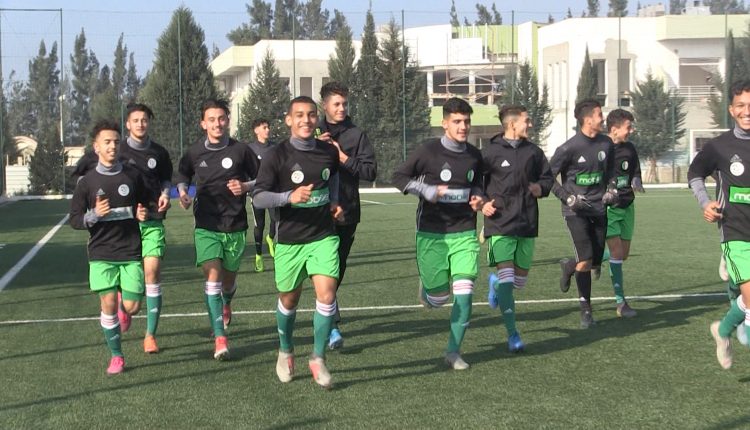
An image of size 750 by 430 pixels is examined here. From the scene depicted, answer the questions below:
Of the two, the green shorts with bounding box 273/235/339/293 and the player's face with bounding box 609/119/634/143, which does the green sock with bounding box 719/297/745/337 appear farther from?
the player's face with bounding box 609/119/634/143

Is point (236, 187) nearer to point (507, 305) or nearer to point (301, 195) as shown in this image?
point (301, 195)

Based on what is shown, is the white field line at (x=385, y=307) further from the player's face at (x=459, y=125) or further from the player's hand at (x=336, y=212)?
the player's hand at (x=336, y=212)

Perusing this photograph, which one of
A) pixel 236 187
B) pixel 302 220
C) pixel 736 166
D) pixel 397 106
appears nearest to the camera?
pixel 736 166

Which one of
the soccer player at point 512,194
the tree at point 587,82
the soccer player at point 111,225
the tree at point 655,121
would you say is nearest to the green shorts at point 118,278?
the soccer player at point 111,225

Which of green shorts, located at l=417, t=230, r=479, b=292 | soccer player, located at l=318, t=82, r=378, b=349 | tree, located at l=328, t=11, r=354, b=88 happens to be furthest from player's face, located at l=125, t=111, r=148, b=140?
tree, located at l=328, t=11, r=354, b=88

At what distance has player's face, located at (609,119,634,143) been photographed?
10.6 m

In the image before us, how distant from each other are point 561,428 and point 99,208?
12.3 ft

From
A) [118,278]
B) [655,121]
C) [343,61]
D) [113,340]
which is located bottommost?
[113,340]

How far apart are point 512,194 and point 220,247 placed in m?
2.45

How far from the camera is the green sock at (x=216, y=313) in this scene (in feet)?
27.3

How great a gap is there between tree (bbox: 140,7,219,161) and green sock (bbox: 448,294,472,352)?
35.6 meters

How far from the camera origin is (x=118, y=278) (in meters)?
8.11

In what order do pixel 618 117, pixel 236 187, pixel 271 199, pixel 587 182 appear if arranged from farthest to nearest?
1. pixel 618 117
2. pixel 587 182
3. pixel 236 187
4. pixel 271 199

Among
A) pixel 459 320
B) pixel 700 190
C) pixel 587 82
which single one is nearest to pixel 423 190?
pixel 459 320
